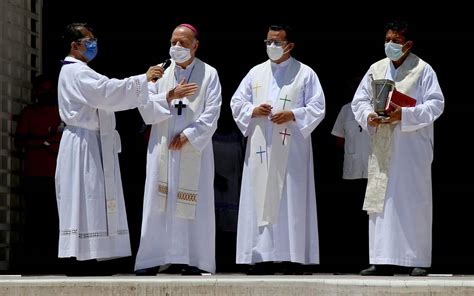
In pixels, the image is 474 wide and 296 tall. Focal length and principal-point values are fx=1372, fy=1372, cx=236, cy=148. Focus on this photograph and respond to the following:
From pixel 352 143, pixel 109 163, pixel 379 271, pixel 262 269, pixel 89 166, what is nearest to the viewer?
pixel 89 166

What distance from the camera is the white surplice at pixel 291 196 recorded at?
1178cm

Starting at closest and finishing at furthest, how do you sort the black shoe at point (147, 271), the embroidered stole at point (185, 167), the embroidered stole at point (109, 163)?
the embroidered stole at point (109, 163) → the black shoe at point (147, 271) → the embroidered stole at point (185, 167)

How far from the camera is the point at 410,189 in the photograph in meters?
11.5

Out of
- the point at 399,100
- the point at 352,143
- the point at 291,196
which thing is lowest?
the point at 291,196

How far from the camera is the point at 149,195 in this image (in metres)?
11.7

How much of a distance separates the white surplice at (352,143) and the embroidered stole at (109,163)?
10.3 ft

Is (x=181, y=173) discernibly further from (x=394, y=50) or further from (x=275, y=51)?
(x=394, y=50)

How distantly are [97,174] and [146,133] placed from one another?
8.07 ft

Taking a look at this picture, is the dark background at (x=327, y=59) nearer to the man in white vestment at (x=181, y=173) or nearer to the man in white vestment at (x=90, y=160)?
the man in white vestment at (x=181, y=173)

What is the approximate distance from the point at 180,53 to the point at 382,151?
6.27 ft

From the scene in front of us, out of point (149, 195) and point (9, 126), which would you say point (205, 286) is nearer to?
point (149, 195)

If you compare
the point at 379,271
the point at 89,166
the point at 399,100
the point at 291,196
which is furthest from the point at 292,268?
the point at 89,166

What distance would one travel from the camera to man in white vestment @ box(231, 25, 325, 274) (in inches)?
464

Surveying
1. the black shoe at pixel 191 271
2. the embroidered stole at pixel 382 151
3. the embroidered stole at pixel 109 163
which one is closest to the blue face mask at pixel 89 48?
the embroidered stole at pixel 109 163
